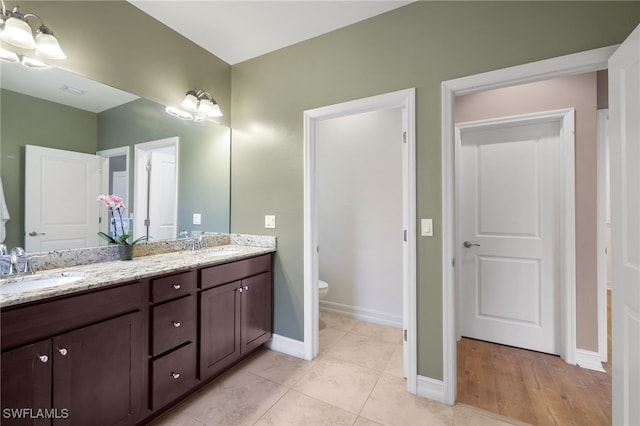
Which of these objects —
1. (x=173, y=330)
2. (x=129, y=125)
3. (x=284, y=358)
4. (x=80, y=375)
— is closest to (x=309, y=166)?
(x=129, y=125)

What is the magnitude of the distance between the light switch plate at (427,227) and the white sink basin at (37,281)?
194 centimetres

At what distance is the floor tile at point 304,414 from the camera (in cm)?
154

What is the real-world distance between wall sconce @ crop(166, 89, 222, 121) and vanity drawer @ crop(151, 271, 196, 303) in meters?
1.36

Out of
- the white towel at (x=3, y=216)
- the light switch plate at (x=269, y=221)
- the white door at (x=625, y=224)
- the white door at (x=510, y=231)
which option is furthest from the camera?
the light switch plate at (x=269, y=221)

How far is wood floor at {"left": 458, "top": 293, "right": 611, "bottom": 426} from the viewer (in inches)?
63.3

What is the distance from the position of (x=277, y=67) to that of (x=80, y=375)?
95.7 inches

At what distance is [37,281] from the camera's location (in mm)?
1342

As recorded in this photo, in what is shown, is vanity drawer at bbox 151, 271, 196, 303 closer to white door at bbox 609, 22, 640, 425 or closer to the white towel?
the white towel

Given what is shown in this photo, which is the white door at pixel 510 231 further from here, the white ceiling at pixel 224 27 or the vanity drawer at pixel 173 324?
the vanity drawer at pixel 173 324

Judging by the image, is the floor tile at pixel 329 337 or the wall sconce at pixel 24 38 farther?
the floor tile at pixel 329 337

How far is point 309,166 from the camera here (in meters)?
2.20

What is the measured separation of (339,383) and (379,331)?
3.23 ft

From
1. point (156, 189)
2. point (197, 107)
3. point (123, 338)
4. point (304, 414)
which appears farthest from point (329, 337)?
point (197, 107)

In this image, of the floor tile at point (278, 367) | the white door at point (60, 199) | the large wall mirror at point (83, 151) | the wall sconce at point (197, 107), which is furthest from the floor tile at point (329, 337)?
the wall sconce at point (197, 107)
